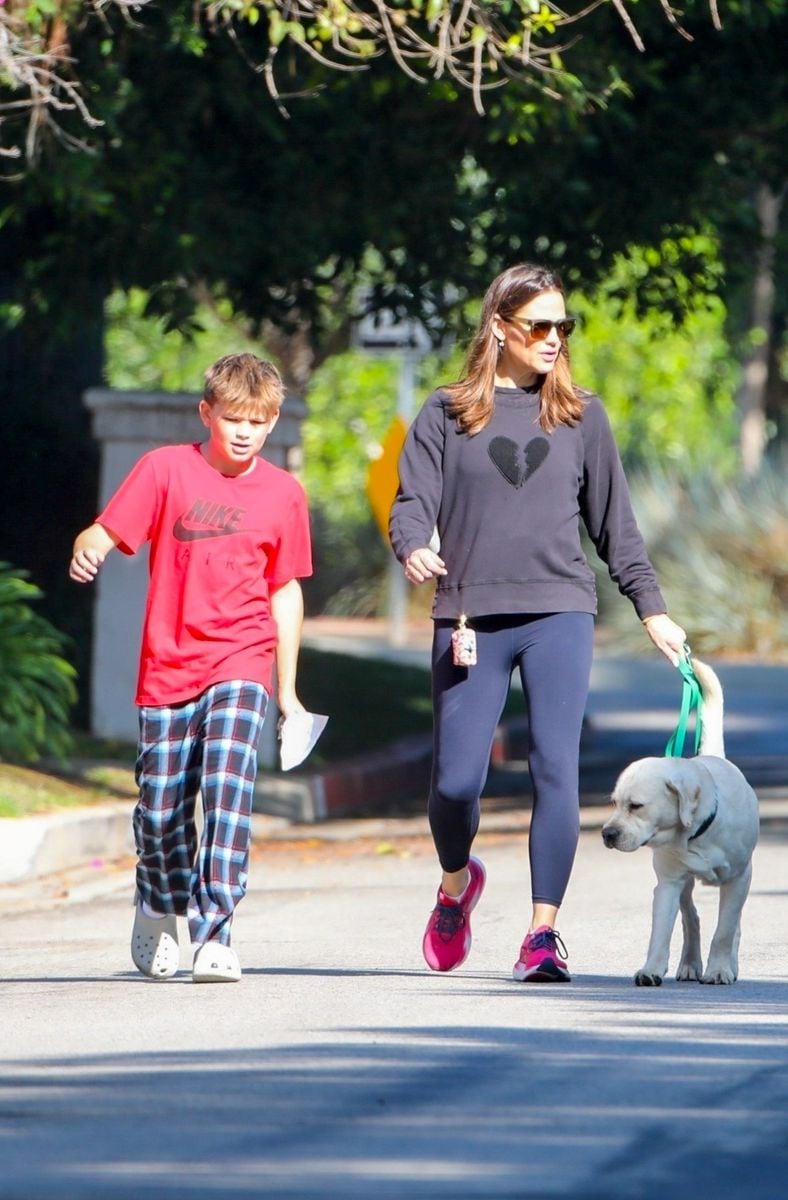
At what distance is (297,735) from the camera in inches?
259

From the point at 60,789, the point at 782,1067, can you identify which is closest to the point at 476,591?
the point at 782,1067

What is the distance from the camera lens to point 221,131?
13.9 m

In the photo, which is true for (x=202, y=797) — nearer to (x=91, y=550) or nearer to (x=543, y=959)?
(x=91, y=550)

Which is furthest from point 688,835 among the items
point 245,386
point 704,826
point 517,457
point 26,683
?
point 26,683

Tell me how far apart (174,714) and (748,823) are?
5.31 feet

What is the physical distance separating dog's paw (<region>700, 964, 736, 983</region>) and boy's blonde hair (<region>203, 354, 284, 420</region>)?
1.96 m

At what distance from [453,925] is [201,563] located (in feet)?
4.13

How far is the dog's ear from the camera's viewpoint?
6488mm

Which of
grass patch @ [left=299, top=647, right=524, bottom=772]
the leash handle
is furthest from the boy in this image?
grass patch @ [left=299, top=647, right=524, bottom=772]

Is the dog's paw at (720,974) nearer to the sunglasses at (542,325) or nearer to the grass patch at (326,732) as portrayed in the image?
the sunglasses at (542,325)

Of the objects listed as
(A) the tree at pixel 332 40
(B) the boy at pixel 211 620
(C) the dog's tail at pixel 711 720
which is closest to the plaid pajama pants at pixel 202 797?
(B) the boy at pixel 211 620

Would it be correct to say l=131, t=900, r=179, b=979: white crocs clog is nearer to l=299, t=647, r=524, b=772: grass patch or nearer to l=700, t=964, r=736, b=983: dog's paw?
l=700, t=964, r=736, b=983: dog's paw

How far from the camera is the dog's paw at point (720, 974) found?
6.67 m

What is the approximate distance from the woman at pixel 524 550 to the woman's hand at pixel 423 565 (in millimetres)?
128
